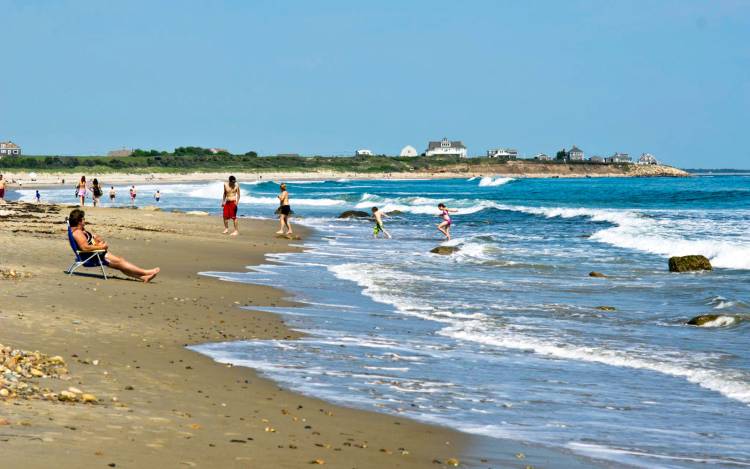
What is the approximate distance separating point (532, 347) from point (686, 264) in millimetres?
12077

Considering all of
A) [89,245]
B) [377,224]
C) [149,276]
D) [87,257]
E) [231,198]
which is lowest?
[377,224]

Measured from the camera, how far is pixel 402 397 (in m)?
8.77

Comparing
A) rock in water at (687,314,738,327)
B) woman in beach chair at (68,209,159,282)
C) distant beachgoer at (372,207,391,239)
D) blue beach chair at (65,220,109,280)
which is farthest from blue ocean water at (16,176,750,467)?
distant beachgoer at (372,207,391,239)

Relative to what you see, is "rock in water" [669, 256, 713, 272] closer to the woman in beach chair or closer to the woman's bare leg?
the woman's bare leg

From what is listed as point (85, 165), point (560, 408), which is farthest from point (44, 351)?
point (85, 165)

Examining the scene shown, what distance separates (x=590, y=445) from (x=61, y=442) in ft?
12.5

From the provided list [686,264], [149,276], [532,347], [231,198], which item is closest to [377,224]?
[231,198]

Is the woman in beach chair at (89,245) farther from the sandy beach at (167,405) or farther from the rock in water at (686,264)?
the rock in water at (686,264)

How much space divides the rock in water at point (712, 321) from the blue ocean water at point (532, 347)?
2.3 inches

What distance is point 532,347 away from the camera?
468 inches

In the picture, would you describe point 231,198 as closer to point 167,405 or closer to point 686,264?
point 686,264

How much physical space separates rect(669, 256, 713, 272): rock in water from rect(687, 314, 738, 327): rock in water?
824 cm

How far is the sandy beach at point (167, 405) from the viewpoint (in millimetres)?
6055

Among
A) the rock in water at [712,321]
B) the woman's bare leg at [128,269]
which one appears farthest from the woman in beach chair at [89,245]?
the rock in water at [712,321]
